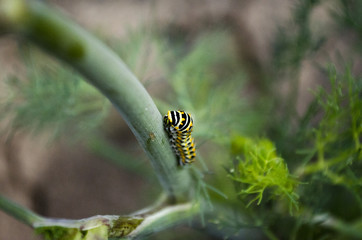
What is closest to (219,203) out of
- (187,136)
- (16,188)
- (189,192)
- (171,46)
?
(189,192)

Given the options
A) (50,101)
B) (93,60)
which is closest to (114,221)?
(93,60)

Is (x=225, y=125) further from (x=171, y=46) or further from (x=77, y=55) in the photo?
(x=77, y=55)

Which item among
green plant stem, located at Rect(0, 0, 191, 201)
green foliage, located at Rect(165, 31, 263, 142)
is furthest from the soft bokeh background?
green plant stem, located at Rect(0, 0, 191, 201)

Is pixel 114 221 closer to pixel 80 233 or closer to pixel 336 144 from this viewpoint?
pixel 80 233

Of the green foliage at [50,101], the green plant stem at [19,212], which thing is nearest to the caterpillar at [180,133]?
the green plant stem at [19,212]

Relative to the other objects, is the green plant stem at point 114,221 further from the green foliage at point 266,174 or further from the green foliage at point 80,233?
the green foliage at point 266,174

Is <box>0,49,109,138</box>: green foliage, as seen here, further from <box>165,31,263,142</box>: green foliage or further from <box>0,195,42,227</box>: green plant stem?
<box>0,195,42,227</box>: green plant stem
